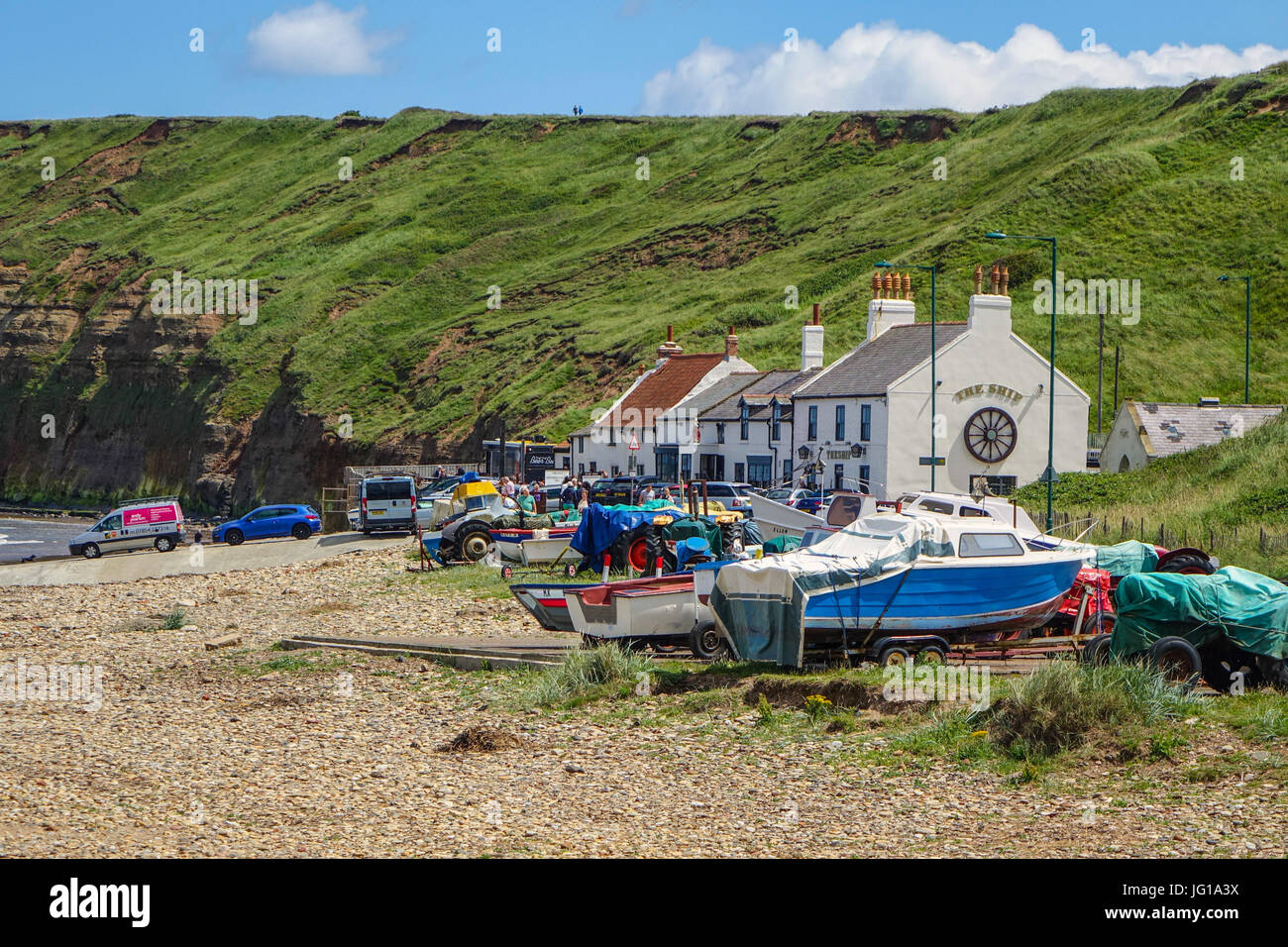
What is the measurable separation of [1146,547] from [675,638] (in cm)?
800

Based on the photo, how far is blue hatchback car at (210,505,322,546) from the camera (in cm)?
4953

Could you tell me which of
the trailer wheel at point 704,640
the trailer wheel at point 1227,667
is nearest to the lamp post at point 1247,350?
the trailer wheel at point 704,640

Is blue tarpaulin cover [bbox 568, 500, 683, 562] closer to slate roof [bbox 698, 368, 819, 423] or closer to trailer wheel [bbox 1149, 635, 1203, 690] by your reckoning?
trailer wheel [bbox 1149, 635, 1203, 690]

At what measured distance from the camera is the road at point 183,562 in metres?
42.9

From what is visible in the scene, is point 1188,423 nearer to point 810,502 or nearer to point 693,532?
point 810,502

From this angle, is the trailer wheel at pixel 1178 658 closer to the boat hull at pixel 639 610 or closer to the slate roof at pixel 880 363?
the boat hull at pixel 639 610

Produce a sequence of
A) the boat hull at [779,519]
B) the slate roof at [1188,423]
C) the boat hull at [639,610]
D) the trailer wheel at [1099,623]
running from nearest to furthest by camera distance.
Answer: the trailer wheel at [1099,623] → the boat hull at [639,610] → the boat hull at [779,519] → the slate roof at [1188,423]

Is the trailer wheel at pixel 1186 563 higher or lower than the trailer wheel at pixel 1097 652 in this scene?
higher

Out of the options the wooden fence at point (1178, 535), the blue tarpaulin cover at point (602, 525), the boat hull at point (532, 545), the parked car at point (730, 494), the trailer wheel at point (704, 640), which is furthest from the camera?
the parked car at point (730, 494)

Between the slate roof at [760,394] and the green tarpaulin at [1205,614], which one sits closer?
the green tarpaulin at [1205,614]

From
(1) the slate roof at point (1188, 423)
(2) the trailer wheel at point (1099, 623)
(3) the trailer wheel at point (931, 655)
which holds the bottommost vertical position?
(3) the trailer wheel at point (931, 655)

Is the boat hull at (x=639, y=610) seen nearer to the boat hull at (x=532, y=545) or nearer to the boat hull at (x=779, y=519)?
the boat hull at (x=779, y=519)

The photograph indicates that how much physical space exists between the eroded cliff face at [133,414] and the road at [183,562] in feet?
134

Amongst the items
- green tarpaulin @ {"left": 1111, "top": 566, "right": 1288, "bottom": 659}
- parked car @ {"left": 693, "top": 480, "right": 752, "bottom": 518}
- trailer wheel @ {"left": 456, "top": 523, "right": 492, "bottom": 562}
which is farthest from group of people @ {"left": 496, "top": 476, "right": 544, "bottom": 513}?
green tarpaulin @ {"left": 1111, "top": 566, "right": 1288, "bottom": 659}
